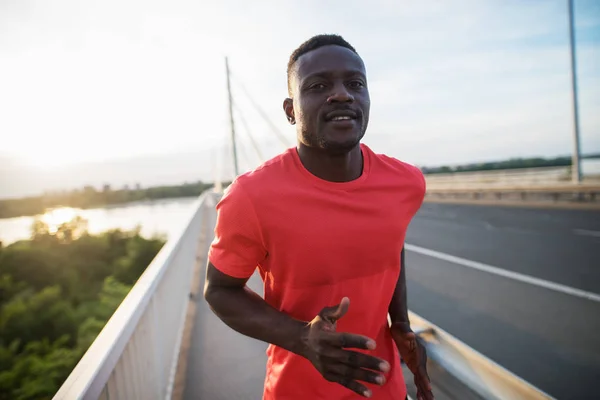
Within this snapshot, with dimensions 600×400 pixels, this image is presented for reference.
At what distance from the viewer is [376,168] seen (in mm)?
1423

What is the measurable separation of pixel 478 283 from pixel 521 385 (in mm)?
5556

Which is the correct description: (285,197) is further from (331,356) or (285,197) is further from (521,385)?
(521,385)

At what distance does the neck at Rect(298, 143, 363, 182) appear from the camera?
1.33 m

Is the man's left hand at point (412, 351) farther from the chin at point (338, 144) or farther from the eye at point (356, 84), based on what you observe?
the eye at point (356, 84)

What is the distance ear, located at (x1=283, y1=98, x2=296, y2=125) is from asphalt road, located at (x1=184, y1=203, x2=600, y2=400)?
2.64m

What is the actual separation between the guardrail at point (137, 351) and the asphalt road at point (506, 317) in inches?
19.3

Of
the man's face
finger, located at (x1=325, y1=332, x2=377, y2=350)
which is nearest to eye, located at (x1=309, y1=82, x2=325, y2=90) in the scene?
the man's face

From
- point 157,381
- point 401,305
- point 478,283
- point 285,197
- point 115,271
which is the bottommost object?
point 115,271

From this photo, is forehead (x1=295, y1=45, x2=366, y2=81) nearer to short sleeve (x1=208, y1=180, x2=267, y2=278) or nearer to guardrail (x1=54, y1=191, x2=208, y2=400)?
short sleeve (x1=208, y1=180, x2=267, y2=278)

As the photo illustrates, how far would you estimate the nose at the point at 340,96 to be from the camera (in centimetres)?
124

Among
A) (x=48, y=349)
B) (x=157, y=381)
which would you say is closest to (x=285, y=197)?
(x=157, y=381)

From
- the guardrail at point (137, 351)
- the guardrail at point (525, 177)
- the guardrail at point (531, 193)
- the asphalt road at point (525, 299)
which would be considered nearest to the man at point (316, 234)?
the guardrail at point (137, 351)

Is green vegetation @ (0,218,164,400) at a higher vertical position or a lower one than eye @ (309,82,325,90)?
lower

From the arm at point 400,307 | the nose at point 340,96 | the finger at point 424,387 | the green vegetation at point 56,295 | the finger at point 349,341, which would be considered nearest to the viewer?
the finger at point 349,341
